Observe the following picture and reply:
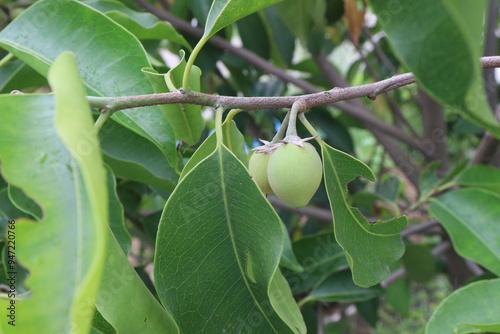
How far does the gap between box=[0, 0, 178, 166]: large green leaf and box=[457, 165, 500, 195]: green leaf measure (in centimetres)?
78

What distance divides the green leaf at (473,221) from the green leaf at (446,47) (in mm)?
655

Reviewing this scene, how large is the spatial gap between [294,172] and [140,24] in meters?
0.49

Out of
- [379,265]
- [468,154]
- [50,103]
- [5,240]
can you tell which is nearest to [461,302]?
[379,265]

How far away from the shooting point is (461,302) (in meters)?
0.73

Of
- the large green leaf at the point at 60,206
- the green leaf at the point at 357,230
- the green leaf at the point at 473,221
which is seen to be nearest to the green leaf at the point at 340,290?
the green leaf at the point at 473,221

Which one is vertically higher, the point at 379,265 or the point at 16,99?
the point at 16,99

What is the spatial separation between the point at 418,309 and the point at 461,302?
8.49 feet

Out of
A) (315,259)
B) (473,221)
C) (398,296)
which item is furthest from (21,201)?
(398,296)

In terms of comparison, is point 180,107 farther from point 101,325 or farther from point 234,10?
point 101,325

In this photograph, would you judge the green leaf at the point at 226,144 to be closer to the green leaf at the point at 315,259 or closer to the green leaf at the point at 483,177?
the green leaf at the point at 315,259

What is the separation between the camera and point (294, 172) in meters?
A: 0.58

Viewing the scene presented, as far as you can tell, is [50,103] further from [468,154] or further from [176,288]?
[468,154]

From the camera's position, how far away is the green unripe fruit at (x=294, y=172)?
58 centimetres

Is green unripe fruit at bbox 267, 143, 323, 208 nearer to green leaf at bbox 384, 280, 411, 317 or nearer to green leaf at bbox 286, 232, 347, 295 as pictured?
green leaf at bbox 286, 232, 347, 295
